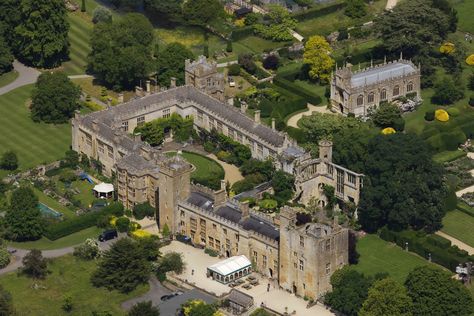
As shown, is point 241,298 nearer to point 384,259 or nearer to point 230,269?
point 230,269

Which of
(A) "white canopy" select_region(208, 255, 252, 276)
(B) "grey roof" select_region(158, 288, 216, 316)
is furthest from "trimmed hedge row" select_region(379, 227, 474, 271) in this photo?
(B) "grey roof" select_region(158, 288, 216, 316)

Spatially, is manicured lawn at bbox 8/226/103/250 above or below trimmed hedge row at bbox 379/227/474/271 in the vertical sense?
below

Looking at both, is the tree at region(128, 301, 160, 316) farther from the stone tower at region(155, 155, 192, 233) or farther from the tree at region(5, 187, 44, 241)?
the tree at region(5, 187, 44, 241)

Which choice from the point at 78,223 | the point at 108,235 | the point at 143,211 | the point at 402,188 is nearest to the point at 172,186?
the point at 143,211

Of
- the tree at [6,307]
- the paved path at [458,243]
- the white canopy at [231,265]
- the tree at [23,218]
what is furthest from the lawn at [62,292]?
the paved path at [458,243]

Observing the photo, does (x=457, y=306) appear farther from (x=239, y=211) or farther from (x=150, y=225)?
(x=150, y=225)
